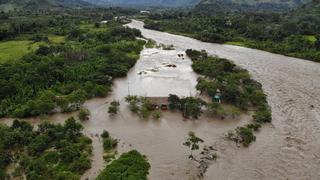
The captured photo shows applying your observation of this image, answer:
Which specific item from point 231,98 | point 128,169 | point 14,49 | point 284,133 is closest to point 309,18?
point 231,98

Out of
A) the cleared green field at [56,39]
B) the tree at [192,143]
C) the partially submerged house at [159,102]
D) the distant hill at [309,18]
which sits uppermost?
the distant hill at [309,18]

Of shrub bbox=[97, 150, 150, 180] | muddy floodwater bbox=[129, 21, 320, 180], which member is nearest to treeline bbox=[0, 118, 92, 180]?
shrub bbox=[97, 150, 150, 180]

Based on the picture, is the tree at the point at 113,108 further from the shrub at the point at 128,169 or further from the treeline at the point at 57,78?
the shrub at the point at 128,169

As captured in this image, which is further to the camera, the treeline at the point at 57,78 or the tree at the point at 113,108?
the treeline at the point at 57,78

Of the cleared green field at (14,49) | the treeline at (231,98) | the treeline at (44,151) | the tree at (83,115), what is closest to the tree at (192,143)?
the treeline at (231,98)

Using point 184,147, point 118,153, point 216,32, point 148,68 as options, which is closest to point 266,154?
point 184,147

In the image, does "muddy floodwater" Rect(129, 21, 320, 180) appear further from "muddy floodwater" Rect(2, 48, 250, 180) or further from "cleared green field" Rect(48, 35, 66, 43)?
"cleared green field" Rect(48, 35, 66, 43)

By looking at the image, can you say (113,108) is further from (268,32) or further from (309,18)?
(309,18)
